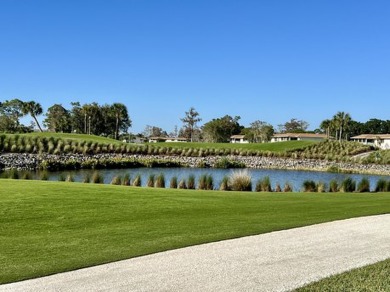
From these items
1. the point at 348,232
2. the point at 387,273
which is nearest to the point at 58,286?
the point at 387,273

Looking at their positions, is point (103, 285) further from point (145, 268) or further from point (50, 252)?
point (50, 252)

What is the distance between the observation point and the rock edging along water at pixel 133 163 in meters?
32.4

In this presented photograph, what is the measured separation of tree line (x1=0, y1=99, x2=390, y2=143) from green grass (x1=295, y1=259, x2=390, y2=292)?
74857 mm

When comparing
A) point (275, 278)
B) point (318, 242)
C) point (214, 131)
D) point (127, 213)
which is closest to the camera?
point (275, 278)

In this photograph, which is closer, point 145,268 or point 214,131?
point 145,268

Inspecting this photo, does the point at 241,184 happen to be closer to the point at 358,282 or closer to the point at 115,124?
the point at 358,282

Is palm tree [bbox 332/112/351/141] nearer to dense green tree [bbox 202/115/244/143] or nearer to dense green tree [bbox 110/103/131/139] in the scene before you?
dense green tree [bbox 202/115/244/143]

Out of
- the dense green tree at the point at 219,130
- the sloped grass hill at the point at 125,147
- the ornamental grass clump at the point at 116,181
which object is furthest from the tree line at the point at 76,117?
the ornamental grass clump at the point at 116,181

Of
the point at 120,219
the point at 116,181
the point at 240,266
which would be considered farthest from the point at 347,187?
the point at 240,266

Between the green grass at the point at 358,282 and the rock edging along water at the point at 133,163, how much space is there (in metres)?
28.8

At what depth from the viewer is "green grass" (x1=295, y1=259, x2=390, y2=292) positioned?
212 inches

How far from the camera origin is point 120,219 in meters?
9.49

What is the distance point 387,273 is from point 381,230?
345 cm

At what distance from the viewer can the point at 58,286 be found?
5355 millimetres
